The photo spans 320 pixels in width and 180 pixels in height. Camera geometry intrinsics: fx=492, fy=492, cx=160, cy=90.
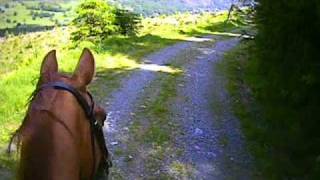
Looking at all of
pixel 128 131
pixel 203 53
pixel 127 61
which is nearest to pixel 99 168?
pixel 128 131

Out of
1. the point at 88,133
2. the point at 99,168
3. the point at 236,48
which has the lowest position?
the point at 236,48

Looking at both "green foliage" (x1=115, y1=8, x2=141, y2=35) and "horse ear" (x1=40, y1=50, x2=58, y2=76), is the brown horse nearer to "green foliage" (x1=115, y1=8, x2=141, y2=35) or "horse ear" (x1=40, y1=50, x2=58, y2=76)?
"horse ear" (x1=40, y1=50, x2=58, y2=76)

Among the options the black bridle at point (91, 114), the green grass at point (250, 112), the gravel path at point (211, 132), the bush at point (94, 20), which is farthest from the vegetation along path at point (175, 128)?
the black bridle at point (91, 114)

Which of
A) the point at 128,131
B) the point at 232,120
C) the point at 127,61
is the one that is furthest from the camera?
the point at 127,61

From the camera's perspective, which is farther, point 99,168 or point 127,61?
point 127,61

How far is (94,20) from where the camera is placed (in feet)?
53.5

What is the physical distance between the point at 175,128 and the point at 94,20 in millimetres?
9010

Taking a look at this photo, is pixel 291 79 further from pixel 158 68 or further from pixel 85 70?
pixel 158 68

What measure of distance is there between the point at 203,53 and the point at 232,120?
7.22 metres

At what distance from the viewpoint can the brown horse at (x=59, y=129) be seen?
5.41ft

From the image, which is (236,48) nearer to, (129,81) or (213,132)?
(129,81)

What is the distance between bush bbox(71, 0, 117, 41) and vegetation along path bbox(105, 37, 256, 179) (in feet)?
13.0

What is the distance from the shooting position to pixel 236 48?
1670 centimetres

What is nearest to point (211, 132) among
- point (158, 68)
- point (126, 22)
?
point (158, 68)
